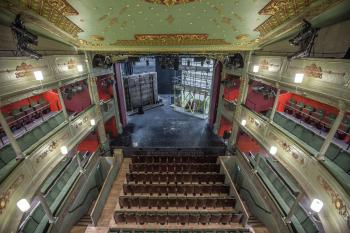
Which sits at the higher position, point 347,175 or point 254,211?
point 347,175

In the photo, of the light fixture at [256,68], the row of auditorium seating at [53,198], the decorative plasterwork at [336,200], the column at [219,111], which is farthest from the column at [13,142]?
the column at [219,111]

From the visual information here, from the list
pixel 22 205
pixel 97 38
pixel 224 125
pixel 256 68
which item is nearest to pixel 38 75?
pixel 97 38

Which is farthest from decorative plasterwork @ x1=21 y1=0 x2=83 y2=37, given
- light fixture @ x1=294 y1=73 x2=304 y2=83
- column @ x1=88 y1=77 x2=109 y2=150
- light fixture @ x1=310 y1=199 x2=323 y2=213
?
light fixture @ x1=310 y1=199 x2=323 y2=213

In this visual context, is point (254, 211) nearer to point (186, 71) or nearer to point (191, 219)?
point (191, 219)

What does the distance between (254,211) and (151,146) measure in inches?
252

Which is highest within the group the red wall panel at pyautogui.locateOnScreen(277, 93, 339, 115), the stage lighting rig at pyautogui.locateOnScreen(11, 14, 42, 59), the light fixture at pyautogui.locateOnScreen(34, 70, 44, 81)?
the stage lighting rig at pyautogui.locateOnScreen(11, 14, 42, 59)

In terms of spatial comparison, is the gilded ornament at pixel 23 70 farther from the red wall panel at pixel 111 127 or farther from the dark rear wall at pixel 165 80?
the dark rear wall at pixel 165 80

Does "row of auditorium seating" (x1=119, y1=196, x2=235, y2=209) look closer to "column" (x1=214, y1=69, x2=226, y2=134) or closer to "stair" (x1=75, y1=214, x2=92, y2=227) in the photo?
"stair" (x1=75, y1=214, x2=92, y2=227)

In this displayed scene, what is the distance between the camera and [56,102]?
8.56 m

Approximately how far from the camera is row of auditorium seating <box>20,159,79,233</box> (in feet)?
18.2

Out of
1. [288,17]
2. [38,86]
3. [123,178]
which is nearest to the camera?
[288,17]

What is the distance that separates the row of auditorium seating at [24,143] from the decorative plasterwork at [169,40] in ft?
14.1

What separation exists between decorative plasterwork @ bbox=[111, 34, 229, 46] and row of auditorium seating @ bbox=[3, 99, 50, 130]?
4750mm

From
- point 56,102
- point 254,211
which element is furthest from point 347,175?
point 56,102
